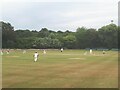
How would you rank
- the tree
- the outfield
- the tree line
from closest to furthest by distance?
the outfield → the tree line → the tree

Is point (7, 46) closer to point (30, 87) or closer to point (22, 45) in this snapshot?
point (22, 45)

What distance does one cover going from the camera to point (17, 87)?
1670 cm

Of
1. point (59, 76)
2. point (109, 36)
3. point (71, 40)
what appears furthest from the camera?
point (71, 40)

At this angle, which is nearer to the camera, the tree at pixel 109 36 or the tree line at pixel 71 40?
the tree line at pixel 71 40

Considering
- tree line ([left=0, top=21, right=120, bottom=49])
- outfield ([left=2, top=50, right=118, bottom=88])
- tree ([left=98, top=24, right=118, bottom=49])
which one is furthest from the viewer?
tree ([left=98, top=24, right=118, bottom=49])

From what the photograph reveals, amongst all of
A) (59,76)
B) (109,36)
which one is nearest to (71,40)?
(109,36)

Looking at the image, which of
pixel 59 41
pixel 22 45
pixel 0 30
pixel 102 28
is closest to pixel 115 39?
pixel 102 28

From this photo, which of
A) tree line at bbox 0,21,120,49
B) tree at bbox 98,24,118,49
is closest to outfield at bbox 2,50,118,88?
tree line at bbox 0,21,120,49

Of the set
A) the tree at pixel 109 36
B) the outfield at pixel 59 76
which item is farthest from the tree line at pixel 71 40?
the outfield at pixel 59 76

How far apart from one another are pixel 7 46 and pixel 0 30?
6.92 metres

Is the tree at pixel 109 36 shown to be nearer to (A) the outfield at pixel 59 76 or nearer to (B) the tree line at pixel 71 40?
(B) the tree line at pixel 71 40

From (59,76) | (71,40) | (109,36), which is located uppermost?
(109,36)

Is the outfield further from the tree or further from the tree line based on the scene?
the tree

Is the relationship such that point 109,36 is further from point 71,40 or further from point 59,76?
point 59,76
